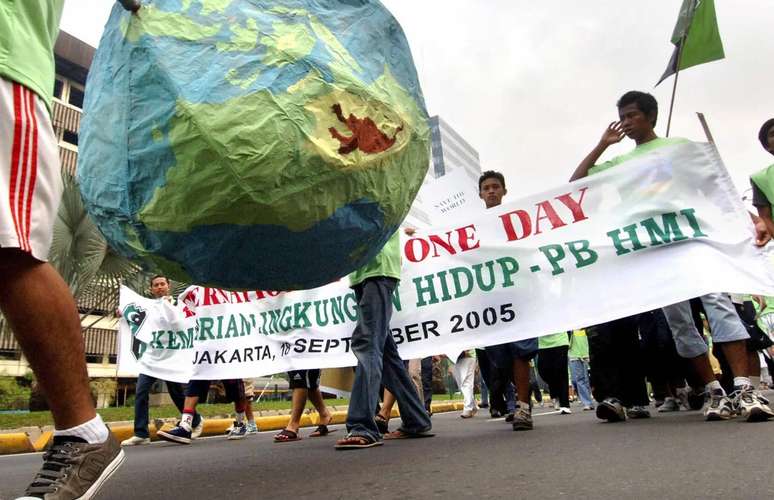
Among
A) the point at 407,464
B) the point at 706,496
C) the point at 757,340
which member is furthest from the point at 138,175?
the point at 757,340

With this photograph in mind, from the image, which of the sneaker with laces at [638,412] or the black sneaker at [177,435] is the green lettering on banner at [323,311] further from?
the sneaker with laces at [638,412]

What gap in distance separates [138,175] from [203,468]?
1616 millimetres

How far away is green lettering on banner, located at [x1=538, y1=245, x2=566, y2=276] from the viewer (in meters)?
3.96

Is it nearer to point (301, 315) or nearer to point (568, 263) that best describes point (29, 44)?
point (568, 263)

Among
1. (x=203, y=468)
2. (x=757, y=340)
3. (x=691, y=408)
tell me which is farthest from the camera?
(x=757, y=340)

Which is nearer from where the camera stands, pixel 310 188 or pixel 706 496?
pixel 706 496

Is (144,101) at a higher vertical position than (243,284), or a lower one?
higher

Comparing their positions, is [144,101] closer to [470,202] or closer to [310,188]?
[310,188]

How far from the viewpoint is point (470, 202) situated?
16.9ft

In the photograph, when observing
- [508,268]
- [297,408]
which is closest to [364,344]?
Result: [508,268]

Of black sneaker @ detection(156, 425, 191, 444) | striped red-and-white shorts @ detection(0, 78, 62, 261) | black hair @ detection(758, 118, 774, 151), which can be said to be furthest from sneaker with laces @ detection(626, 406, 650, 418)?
striped red-and-white shorts @ detection(0, 78, 62, 261)

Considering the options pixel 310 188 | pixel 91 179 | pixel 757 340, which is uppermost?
pixel 91 179

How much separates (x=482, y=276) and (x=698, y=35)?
112 inches

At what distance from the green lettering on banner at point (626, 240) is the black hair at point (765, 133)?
1.01m
